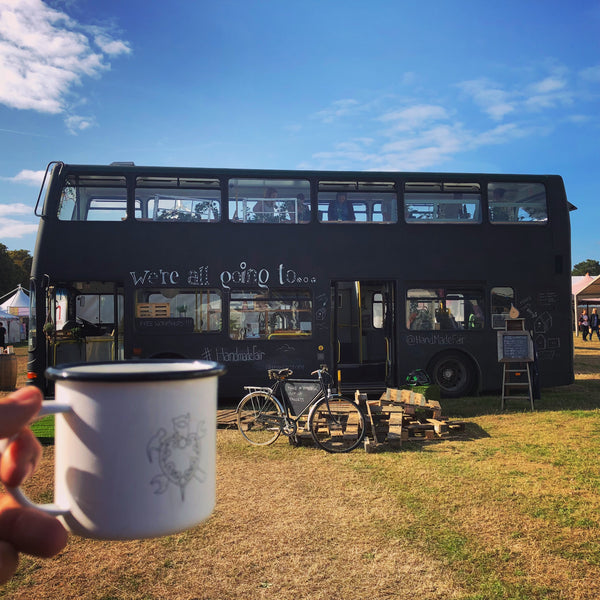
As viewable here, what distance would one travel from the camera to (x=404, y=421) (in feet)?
24.5

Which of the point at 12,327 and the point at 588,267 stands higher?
the point at 588,267

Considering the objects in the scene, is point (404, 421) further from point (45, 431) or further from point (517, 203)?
point (517, 203)

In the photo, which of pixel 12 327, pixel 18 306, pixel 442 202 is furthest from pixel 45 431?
pixel 12 327

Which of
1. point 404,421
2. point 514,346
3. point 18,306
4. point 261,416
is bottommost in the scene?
point 404,421

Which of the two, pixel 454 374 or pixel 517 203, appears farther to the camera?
pixel 517 203

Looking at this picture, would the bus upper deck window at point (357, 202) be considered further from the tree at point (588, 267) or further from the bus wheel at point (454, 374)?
the tree at point (588, 267)

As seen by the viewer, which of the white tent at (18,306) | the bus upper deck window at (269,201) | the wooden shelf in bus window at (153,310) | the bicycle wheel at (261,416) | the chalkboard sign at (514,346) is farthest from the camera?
the white tent at (18,306)

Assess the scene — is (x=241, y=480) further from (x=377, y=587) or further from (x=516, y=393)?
(x=516, y=393)

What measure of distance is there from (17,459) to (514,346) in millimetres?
9405

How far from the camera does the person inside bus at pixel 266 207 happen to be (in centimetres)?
955

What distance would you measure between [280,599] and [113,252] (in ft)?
23.8

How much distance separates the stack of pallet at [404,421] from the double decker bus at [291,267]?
5.72ft

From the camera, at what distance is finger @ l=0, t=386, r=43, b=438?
661 millimetres

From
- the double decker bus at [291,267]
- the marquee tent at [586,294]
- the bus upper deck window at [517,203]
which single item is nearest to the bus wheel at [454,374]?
the double decker bus at [291,267]
